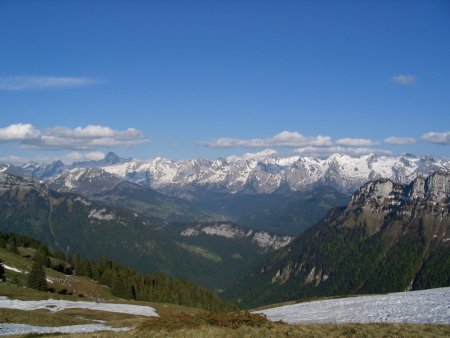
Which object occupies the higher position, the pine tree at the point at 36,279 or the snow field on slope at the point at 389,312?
the snow field on slope at the point at 389,312

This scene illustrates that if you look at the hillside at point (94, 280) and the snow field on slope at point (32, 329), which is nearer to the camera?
the snow field on slope at point (32, 329)

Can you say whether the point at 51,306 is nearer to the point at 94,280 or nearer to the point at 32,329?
the point at 32,329

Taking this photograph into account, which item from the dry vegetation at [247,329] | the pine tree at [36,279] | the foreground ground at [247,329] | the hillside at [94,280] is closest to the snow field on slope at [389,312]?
the foreground ground at [247,329]

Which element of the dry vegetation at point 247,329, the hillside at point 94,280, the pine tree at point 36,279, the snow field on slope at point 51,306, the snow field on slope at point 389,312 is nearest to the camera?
the dry vegetation at point 247,329

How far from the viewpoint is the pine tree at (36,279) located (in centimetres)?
10400

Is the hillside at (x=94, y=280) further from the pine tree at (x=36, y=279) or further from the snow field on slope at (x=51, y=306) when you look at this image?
the snow field on slope at (x=51, y=306)

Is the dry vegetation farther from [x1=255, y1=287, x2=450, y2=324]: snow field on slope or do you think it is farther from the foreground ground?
[x1=255, y1=287, x2=450, y2=324]: snow field on slope

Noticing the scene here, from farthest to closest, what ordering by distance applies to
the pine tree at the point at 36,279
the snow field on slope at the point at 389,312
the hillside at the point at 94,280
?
the hillside at the point at 94,280, the pine tree at the point at 36,279, the snow field on slope at the point at 389,312

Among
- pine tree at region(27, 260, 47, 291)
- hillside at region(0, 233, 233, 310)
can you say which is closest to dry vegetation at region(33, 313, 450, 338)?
pine tree at region(27, 260, 47, 291)

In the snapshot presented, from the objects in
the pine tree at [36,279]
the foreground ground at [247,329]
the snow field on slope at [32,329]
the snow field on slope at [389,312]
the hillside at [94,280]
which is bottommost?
the hillside at [94,280]

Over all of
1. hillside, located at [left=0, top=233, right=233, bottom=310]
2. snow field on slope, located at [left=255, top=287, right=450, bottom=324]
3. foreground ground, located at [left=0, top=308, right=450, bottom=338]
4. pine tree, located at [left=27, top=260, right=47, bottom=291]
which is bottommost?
hillside, located at [left=0, top=233, right=233, bottom=310]

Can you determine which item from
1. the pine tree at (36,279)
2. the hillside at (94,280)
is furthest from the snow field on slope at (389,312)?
the hillside at (94,280)

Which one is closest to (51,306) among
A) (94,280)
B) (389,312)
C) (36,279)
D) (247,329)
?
(36,279)

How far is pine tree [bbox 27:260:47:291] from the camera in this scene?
104 m
